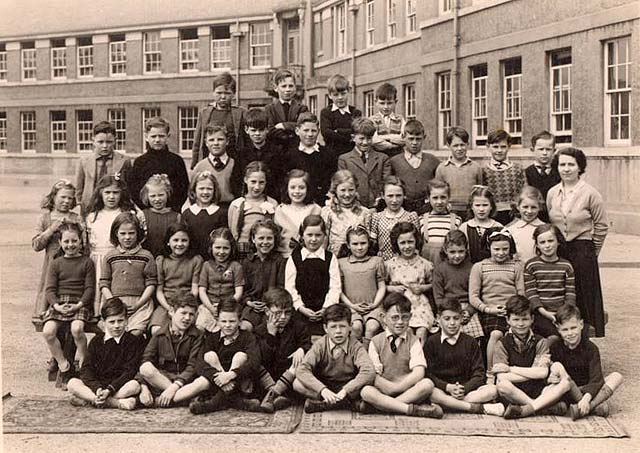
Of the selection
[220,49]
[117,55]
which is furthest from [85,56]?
[220,49]

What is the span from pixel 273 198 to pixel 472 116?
12895 millimetres

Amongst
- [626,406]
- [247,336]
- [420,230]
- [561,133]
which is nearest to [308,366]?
[247,336]

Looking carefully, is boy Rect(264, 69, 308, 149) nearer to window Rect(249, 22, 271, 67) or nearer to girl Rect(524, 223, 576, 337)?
girl Rect(524, 223, 576, 337)

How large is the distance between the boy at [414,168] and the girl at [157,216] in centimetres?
179

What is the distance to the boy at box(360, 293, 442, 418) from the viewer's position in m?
5.00

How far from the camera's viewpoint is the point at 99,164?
6859mm

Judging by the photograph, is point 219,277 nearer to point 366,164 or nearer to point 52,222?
point 52,222

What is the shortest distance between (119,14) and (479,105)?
65.3ft

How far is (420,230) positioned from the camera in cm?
621

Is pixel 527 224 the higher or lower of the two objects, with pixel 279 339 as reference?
higher

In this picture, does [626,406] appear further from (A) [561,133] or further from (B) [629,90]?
(A) [561,133]

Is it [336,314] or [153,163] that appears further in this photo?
[153,163]

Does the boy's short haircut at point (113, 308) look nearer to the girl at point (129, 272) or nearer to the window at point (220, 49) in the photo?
the girl at point (129, 272)

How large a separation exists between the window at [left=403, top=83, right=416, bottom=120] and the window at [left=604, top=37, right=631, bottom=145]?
8.24 metres
